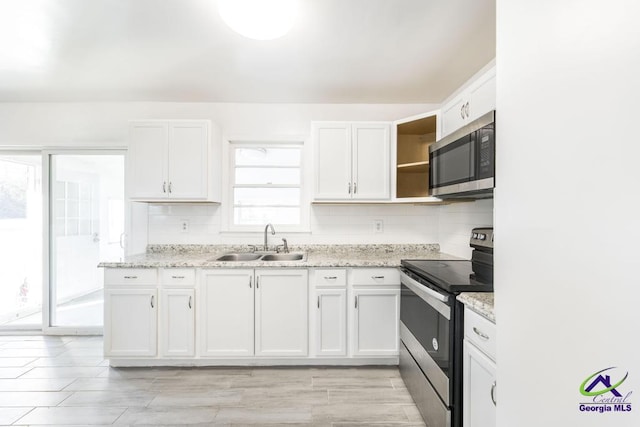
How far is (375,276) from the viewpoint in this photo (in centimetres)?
245

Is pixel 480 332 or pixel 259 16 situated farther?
pixel 259 16

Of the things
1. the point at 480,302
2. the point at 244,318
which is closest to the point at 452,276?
the point at 480,302

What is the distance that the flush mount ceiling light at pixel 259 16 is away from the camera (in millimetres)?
1609

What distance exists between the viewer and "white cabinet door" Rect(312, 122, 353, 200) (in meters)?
2.71

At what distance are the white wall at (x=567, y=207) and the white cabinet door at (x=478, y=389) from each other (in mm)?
722

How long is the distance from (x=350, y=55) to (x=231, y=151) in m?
1.55

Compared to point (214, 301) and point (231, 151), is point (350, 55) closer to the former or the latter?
point (231, 151)

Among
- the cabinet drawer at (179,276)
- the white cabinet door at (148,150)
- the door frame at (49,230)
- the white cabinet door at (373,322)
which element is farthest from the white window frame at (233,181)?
the door frame at (49,230)

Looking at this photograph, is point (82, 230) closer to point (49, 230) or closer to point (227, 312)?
point (49, 230)

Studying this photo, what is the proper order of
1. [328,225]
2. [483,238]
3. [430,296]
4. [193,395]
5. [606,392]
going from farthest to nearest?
[328,225] → [193,395] → [430,296] → [483,238] → [606,392]

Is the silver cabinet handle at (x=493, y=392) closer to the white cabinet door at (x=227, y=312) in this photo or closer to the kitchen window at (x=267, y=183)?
the white cabinet door at (x=227, y=312)

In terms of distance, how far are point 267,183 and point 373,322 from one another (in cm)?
172

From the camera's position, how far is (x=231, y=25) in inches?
68.2

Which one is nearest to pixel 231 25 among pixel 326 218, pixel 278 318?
pixel 326 218
